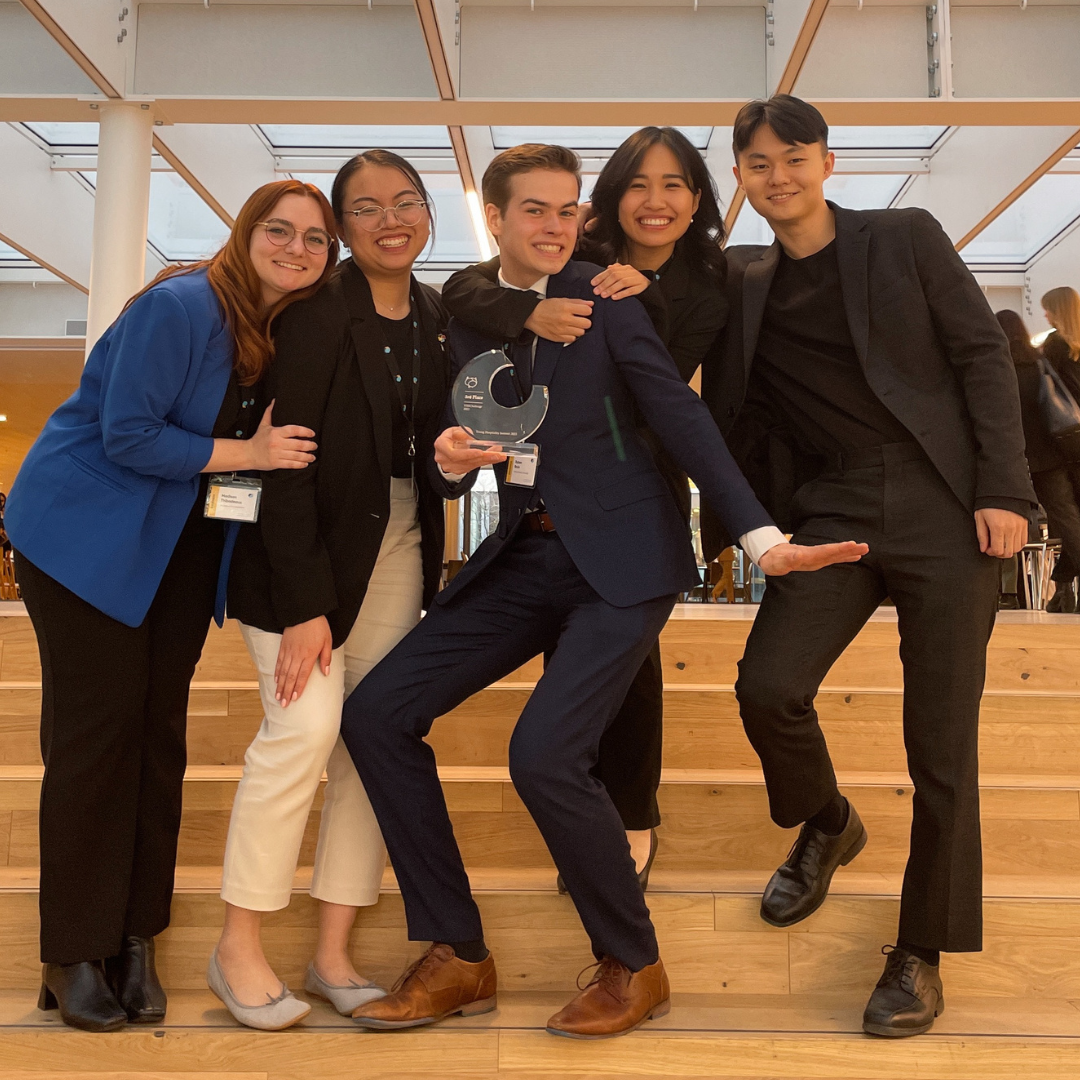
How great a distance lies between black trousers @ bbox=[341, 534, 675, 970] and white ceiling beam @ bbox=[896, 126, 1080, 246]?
536cm

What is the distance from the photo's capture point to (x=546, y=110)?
540 cm

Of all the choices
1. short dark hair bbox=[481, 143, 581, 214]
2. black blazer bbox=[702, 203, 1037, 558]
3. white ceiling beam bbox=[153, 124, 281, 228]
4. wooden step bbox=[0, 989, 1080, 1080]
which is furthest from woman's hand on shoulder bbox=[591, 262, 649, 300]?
white ceiling beam bbox=[153, 124, 281, 228]

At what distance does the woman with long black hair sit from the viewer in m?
2.31

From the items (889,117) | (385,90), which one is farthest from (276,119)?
(889,117)

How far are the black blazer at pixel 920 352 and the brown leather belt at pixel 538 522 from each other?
53cm

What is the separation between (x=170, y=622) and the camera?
2.15 meters

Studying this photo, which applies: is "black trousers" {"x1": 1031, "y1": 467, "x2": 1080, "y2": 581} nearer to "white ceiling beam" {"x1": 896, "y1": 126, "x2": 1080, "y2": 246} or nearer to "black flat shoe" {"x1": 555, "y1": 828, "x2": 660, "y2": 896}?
"white ceiling beam" {"x1": 896, "y1": 126, "x2": 1080, "y2": 246}

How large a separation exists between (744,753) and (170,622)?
1.70 m

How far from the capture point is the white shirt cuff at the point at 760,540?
1960 mm

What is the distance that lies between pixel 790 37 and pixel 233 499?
13.6 ft

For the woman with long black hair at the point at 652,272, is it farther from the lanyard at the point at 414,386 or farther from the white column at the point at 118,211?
the white column at the point at 118,211

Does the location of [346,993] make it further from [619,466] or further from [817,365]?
[817,365]

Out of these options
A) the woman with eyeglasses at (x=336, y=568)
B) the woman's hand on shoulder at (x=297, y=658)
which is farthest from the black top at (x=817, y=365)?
the woman's hand on shoulder at (x=297, y=658)

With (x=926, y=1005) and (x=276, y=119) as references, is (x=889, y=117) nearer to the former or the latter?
(x=276, y=119)
